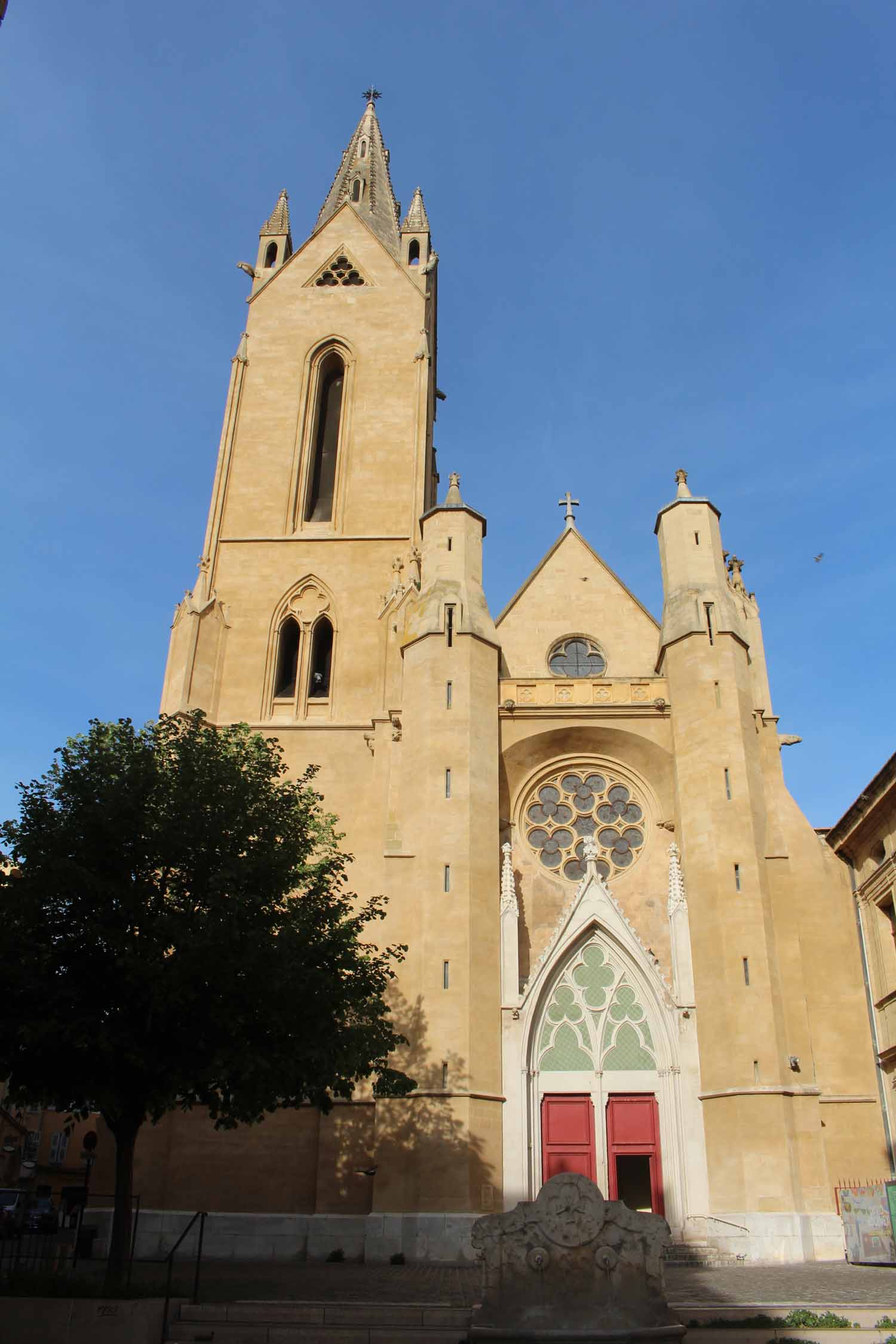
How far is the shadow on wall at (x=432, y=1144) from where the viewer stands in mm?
18156

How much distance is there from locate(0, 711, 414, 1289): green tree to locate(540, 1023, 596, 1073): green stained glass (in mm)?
5885

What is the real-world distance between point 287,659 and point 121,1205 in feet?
53.1

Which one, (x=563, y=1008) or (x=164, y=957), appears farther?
(x=563, y=1008)

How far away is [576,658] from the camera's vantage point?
2620 cm

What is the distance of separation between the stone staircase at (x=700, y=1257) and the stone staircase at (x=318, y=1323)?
744 cm

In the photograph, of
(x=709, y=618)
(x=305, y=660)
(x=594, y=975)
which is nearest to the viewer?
(x=594, y=975)

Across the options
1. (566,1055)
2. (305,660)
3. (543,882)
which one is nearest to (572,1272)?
(566,1055)

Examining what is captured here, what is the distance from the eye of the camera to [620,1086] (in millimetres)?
20438

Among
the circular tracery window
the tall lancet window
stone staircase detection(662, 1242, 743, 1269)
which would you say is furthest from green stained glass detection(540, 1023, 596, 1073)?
the tall lancet window

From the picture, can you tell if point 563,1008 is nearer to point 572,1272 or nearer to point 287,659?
point 287,659

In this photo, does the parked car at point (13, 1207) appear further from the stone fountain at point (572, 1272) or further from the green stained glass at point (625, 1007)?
the stone fountain at point (572, 1272)

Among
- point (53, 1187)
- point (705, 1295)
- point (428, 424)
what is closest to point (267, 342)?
point (428, 424)

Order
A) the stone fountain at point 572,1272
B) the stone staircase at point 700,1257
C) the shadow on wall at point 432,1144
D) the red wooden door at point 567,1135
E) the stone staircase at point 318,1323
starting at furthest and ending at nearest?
the red wooden door at point 567,1135, the shadow on wall at point 432,1144, the stone staircase at point 700,1257, the stone staircase at point 318,1323, the stone fountain at point 572,1272

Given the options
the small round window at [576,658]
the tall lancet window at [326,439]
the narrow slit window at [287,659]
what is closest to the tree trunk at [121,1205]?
the narrow slit window at [287,659]
